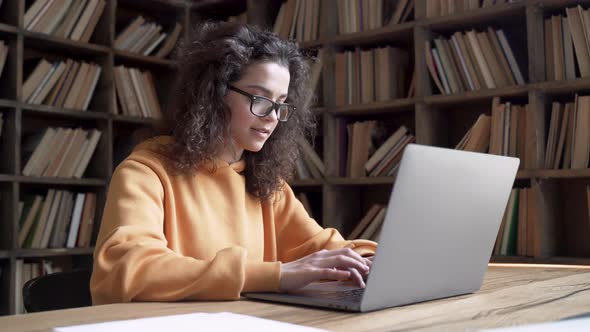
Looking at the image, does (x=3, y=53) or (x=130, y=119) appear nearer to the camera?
(x=3, y=53)

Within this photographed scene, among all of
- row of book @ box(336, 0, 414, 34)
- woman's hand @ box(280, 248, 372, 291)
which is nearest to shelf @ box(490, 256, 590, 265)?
row of book @ box(336, 0, 414, 34)

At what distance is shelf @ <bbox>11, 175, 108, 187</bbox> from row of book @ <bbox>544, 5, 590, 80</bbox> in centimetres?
208

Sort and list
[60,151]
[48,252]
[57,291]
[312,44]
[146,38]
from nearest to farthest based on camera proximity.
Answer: [57,291] < [48,252] < [60,151] < [312,44] < [146,38]

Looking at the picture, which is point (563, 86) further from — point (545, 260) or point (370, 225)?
point (370, 225)

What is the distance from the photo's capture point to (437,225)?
0.99m

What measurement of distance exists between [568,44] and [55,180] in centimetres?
225

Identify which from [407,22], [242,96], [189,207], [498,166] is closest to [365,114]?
[407,22]

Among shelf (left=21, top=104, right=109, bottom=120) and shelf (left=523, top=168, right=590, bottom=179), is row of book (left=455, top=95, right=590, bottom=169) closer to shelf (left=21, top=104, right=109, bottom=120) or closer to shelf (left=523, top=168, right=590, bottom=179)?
shelf (left=523, top=168, right=590, bottom=179)

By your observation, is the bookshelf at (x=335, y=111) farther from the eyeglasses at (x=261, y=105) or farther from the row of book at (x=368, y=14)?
the eyeglasses at (x=261, y=105)

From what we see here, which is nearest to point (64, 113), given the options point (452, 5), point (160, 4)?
point (160, 4)

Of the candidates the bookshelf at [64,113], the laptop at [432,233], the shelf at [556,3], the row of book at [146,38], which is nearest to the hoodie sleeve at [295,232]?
the laptop at [432,233]

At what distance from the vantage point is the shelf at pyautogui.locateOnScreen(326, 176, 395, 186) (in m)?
2.80

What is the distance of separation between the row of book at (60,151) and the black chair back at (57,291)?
1.51 m

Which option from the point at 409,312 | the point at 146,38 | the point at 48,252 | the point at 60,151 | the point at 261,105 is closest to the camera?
the point at 409,312
